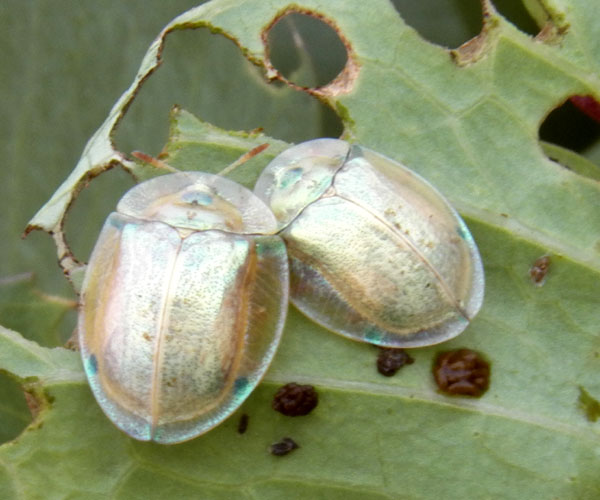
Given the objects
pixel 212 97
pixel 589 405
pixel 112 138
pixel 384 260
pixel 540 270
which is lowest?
pixel 589 405

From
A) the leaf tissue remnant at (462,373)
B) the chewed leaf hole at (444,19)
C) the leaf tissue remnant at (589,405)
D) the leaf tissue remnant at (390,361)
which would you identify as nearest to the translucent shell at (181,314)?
the leaf tissue remnant at (390,361)

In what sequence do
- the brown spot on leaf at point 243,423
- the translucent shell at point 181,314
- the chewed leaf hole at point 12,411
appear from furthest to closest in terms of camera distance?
the chewed leaf hole at point 12,411
the brown spot on leaf at point 243,423
the translucent shell at point 181,314

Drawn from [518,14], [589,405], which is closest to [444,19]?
[518,14]

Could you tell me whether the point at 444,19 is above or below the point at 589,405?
above

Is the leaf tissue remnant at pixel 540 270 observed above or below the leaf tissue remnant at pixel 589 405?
above

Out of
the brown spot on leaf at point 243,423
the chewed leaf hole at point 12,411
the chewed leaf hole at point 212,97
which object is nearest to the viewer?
the brown spot on leaf at point 243,423

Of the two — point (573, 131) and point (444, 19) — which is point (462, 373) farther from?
point (444, 19)

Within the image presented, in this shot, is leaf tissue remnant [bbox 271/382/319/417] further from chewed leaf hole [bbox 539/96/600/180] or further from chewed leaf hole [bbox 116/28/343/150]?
chewed leaf hole [bbox 539/96/600/180]

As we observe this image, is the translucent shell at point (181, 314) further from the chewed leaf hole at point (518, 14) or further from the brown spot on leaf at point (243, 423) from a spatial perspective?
the chewed leaf hole at point (518, 14)
